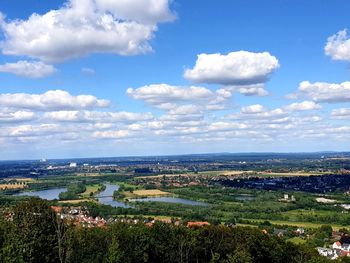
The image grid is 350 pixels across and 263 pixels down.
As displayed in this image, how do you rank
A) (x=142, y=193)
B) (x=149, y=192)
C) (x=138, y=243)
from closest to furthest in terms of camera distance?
1. (x=138, y=243)
2. (x=142, y=193)
3. (x=149, y=192)

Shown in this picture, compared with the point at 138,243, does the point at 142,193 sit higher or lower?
lower

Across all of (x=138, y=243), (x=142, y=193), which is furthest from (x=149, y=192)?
(x=138, y=243)

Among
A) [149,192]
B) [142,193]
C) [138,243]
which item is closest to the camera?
[138,243]

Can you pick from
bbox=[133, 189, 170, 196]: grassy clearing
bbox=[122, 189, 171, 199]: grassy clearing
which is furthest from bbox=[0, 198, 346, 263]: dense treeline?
bbox=[133, 189, 170, 196]: grassy clearing

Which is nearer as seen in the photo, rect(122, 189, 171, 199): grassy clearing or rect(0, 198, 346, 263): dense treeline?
rect(0, 198, 346, 263): dense treeline

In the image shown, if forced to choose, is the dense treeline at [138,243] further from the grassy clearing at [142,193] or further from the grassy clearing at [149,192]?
the grassy clearing at [149,192]

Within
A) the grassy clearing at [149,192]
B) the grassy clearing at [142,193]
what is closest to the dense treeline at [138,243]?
the grassy clearing at [142,193]

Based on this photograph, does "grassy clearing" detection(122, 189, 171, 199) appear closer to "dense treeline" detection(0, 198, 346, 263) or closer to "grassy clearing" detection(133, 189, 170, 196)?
"grassy clearing" detection(133, 189, 170, 196)

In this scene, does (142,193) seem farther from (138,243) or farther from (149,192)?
(138,243)

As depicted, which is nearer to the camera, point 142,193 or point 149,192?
point 142,193
